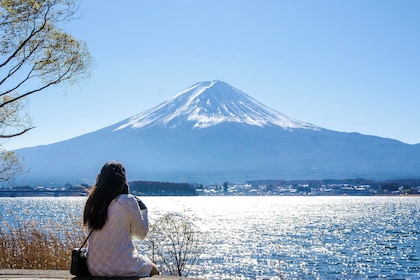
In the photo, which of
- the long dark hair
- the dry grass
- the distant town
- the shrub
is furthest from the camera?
the distant town

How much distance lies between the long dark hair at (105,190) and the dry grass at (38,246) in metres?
3.46

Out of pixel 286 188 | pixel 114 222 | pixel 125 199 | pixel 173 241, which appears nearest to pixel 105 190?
pixel 125 199

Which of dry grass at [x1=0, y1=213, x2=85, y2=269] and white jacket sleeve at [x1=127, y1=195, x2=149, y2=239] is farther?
dry grass at [x1=0, y1=213, x2=85, y2=269]

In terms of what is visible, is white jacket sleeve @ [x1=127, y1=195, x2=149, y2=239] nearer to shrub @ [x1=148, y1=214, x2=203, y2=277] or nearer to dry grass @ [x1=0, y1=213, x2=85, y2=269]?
shrub @ [x1=148, y1=214, x2=203, y2=277]

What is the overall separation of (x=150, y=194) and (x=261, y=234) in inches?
3580

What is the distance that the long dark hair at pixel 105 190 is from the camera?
189 inches

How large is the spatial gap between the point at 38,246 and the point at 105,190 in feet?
14.3

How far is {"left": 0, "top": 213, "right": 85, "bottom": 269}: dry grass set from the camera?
8.16m

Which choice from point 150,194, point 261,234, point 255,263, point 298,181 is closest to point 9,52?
point 255,263

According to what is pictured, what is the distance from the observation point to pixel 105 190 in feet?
15.8

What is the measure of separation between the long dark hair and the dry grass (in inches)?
136

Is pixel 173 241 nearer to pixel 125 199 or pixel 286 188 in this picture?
pixel 125 199

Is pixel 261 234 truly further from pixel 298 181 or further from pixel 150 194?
pixel 298 181

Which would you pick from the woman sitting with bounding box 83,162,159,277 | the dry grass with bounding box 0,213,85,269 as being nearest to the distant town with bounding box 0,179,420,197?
A: the dry grass with bounding box 0,213,85,269
